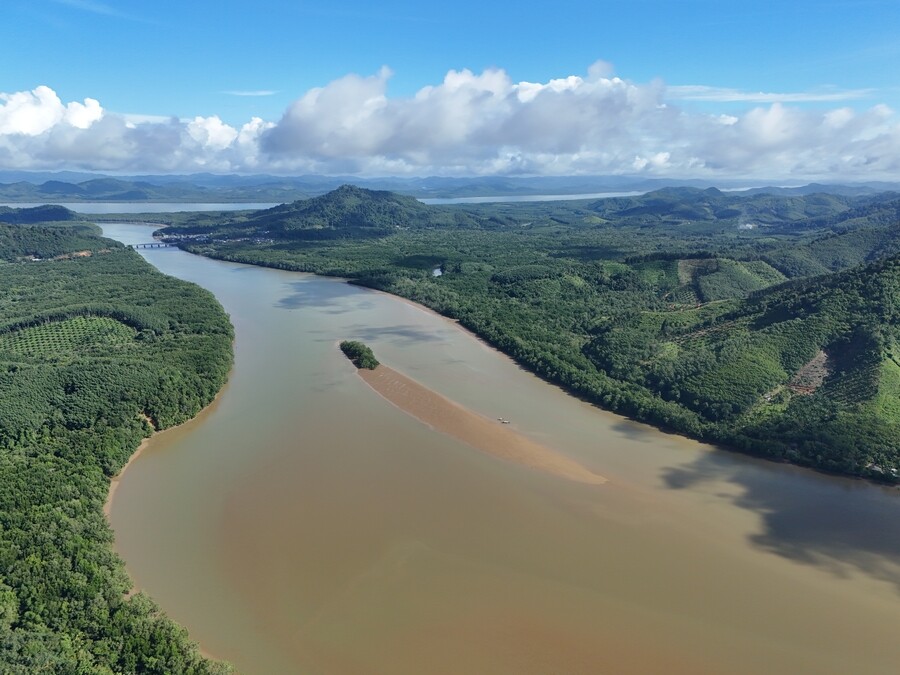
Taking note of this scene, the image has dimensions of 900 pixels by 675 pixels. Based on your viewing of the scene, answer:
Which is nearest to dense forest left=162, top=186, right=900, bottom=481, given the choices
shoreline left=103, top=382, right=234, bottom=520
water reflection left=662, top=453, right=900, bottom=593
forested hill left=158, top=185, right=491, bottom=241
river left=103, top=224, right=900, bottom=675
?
water reflection left=662, top=453, right=900, bottom=593

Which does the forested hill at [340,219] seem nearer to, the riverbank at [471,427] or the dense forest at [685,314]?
the dense forest at [685,314]

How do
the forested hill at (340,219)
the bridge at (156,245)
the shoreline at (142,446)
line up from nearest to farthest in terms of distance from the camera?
the shoreline at (142,446)
the bridge at (156,245)
the forested hill at (340,219)

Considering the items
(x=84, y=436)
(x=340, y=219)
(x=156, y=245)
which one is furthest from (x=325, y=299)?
(x=340, y=219)

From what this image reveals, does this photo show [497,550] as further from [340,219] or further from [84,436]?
[340,219]

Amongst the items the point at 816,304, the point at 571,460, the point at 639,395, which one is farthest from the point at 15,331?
the point at 816,304

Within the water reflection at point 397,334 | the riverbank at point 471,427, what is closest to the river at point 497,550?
the riverbank at point 471,427

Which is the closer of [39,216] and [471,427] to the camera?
[471,427]
